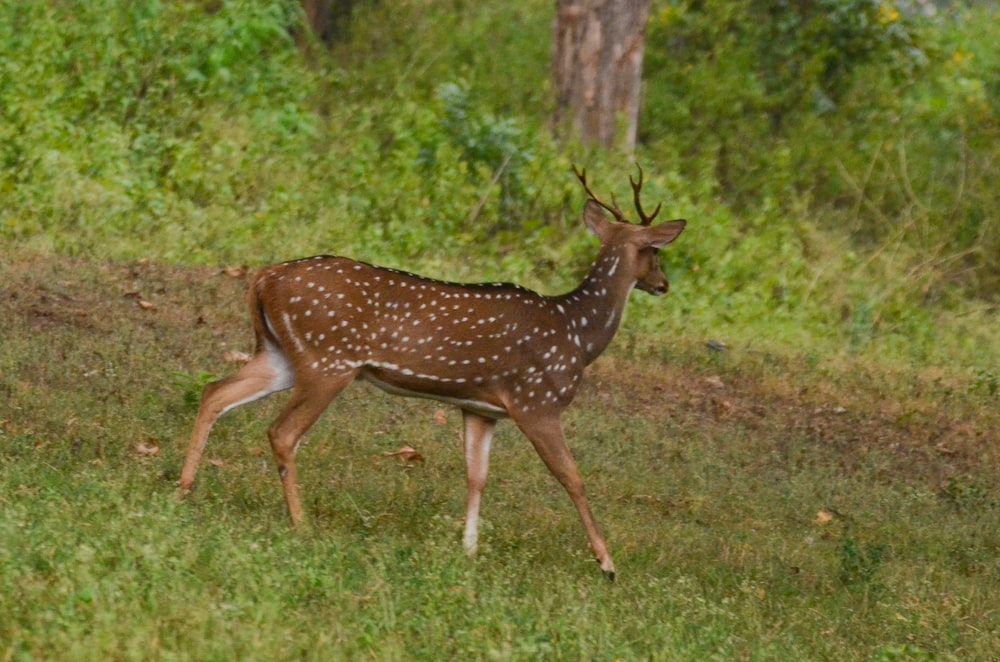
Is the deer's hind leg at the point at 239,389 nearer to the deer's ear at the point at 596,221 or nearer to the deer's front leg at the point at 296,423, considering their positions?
the deer's front leg at the point at 296,423

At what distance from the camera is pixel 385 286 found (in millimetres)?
8188

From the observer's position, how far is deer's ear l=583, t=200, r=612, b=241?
362 inches

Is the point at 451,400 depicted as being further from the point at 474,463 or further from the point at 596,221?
the point at 596,221

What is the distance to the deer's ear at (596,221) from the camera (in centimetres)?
920

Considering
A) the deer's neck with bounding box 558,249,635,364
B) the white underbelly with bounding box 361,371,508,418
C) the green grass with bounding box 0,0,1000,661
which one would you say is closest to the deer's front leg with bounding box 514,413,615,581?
the white underbelly with bounding box 361,371,508,418

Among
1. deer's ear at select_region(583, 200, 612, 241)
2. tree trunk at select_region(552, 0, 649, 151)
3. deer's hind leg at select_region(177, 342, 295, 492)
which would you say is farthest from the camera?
tree trunk at select_region(552, 0, 649, 151)

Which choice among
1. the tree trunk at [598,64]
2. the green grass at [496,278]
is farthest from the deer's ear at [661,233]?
the tree trunk at [598,64]

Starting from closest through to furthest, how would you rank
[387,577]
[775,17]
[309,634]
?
[309,634] < [387,577] < [775,17]

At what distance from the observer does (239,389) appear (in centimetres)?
826

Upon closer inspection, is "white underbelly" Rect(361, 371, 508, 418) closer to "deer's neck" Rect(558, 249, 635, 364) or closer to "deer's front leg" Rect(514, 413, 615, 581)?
"deer's front leg" Rect(514, 413, 615, 581)

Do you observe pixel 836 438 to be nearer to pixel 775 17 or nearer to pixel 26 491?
pixel 26 491

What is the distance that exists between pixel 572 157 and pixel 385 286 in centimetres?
847

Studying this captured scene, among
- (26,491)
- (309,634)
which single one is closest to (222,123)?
(26,491)

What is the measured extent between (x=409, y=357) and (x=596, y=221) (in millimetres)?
1657
